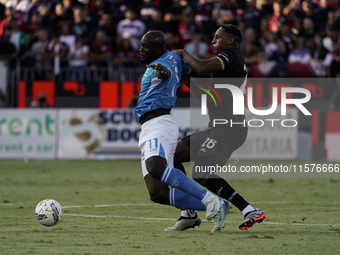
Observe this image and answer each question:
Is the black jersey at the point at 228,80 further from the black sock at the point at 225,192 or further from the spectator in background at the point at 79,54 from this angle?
the spectator in background at the point at 79,54

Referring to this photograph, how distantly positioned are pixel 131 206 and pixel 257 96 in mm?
9724

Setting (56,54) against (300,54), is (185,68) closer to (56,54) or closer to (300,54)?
(56,54)

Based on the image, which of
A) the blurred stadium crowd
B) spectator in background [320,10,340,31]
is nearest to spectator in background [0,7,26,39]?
the blurred stadium crowd

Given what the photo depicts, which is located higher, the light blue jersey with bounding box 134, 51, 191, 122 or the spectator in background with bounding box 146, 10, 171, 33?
the spectator in background with bounding box 146, 10, 171, 33

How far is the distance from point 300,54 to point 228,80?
42.0 ft

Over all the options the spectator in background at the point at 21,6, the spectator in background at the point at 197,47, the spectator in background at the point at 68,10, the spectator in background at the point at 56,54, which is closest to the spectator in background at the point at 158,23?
the spectator in background at the point at 197,47

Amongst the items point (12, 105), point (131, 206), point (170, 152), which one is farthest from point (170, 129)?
point (12, 105)

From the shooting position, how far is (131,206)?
30.6 feet

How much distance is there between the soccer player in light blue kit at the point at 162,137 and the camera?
6.32m

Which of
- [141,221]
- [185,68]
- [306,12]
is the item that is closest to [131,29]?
[306,12]

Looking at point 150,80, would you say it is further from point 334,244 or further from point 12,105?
point 12,105

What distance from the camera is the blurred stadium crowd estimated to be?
62.1 ft

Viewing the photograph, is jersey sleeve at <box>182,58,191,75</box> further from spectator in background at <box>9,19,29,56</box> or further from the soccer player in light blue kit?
spectator in background at <box>9,19,29,56</box>

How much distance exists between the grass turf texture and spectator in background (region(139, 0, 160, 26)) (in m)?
7.58
